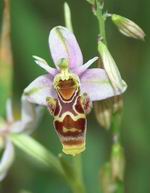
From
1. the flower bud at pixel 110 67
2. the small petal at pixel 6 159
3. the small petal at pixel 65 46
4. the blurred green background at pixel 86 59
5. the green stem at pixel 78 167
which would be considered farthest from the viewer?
the blurred green background at pixel 86 59

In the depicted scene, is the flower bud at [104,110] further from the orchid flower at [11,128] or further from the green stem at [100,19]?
the orchid flower at [11,128]

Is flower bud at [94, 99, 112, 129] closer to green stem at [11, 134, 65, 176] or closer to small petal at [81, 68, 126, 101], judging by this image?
small petal at [81, 68, 126, 101]

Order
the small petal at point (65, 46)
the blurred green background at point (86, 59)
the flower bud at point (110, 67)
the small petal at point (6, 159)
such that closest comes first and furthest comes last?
the flower bud at point (110, 67)
the small petal at point (65, 46)
the small petal at point (6, 159)
the blurred green background at point (86, 59)

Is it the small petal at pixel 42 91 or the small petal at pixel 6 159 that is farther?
the small petal at pixel 6 159

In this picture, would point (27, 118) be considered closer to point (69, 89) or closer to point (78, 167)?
point (78, 167)

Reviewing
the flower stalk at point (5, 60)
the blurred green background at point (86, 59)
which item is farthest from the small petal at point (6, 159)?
the blurred green background at point (86, 59)

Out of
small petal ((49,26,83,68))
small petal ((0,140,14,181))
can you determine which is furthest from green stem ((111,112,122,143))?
small petal ((0,140,14,181))

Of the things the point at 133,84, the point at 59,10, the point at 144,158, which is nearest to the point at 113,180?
the point at 144,158
